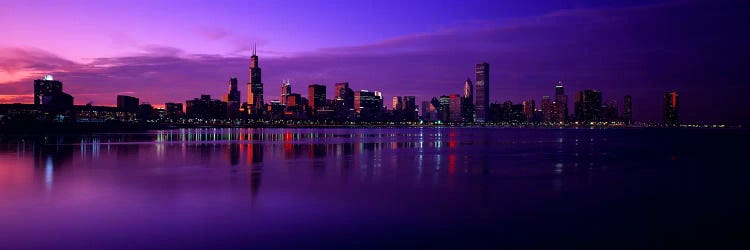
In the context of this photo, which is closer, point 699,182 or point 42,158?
point 699,182

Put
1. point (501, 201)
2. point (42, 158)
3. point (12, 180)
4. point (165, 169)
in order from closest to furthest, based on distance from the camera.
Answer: point (501, 201) < point (12, 180) < point (165, 169) < point (42, 158)

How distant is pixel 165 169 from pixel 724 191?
83.1ft

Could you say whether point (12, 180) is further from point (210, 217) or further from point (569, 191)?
point (569, 191)

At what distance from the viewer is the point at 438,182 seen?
22.9m

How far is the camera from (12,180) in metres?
22.8

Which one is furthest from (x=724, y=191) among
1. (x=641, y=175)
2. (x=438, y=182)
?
(x=438, y=182)

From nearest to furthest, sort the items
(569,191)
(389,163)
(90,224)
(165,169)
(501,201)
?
(90,224) → (501,201) → (569,191) → (165,169) → (389,163)

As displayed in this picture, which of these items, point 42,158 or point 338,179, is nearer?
point 338,179

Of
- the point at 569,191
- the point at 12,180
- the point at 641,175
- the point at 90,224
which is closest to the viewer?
the point at 90,224

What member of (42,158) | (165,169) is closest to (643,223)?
(165,169)

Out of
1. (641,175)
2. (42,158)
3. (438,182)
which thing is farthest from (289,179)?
(42,158)

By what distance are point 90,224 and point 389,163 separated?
825 inches

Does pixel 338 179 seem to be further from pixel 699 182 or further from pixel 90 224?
pixel 699 182

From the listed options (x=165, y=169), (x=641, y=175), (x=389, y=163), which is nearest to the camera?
(x=641, y=175)
